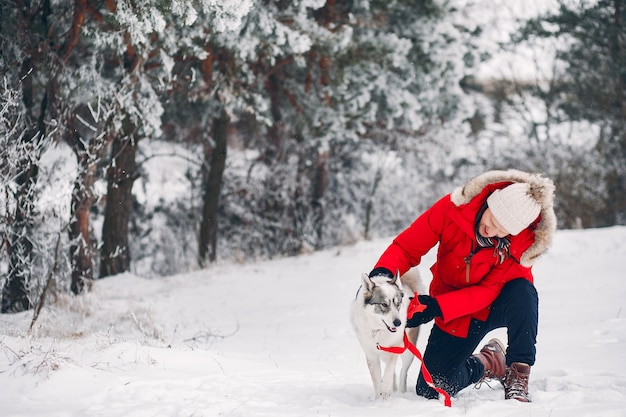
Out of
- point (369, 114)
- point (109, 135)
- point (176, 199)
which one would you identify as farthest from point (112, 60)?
point (176, 199)

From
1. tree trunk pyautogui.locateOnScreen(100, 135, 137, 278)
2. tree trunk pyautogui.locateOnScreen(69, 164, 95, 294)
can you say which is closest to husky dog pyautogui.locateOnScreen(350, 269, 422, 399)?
tree trunk pyautogui.locateOnScreen(69, 164, 95, 294)

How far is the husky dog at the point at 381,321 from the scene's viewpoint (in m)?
3.65

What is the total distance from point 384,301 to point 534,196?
116 centimetres

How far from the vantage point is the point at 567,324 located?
595cm

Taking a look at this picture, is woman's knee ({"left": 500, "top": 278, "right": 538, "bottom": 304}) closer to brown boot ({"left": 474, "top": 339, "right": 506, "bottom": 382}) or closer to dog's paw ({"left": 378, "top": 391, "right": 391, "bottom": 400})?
brown boot ({"left": 474, "top": 339, "right": 506, "bottom": 382})

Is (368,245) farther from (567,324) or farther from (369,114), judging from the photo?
(567,324)

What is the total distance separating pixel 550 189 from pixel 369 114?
25.2ft

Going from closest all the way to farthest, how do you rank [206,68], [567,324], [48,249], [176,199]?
[567,324] → [48,249] → [206,68] → [176,199]

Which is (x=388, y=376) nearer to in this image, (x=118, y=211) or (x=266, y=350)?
(x=266, y=350)

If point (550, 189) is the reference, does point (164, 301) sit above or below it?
below

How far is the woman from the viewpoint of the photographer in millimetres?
3561

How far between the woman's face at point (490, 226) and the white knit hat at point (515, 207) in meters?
0.05

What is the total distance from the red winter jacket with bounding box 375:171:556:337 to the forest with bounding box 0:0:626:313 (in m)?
3.63

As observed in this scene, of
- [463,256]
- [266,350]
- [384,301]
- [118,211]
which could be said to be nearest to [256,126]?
[118,211]
